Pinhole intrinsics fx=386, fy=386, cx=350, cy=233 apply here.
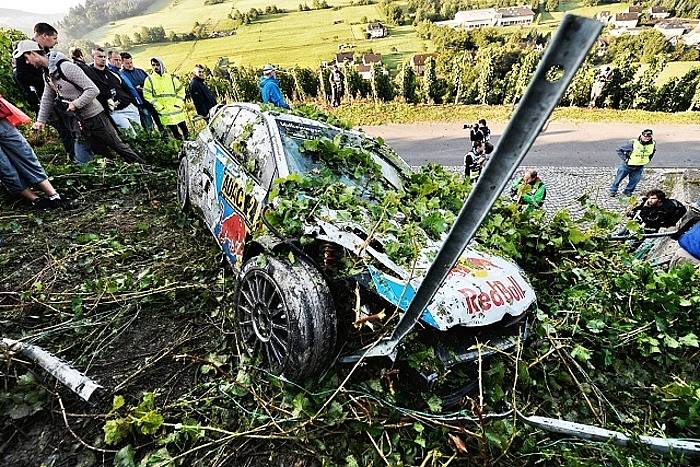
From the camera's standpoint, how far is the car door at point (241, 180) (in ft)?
10.0

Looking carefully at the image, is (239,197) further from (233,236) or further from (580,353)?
(580,353)

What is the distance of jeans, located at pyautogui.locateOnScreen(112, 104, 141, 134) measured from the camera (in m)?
6.09

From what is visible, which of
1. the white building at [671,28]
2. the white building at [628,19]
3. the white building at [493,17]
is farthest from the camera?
the white building at [493,17]

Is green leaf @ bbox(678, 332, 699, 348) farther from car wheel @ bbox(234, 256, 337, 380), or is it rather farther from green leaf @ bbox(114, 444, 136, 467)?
green leaf @ bbox(114, 444, 136, 467)

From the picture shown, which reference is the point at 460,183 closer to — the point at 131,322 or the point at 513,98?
the point at 131,322

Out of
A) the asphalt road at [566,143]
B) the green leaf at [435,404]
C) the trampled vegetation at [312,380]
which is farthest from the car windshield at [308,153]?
the asphalt road at [566,143]

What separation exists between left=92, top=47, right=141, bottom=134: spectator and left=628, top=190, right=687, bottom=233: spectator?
746cm

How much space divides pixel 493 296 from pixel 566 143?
1165 cm

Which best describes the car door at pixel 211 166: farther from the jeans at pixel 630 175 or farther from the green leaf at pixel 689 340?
the jeans at pixel 630 175

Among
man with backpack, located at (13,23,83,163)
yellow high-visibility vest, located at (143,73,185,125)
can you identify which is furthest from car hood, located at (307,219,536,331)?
yellow high-visibility vest, located at (143,73,185,125)

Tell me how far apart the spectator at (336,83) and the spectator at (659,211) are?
14.9 m

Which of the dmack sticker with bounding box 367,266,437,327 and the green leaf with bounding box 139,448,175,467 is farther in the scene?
the dmack sticker with bounding box 367,266,437,327

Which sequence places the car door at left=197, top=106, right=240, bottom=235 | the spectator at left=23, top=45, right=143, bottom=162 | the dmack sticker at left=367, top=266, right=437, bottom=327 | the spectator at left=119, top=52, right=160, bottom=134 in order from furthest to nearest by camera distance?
1. the spectator at left=119, top=52, right=160, bottom=134
2. the spectator at left=23, top=45, right=143, bottom=162
3. the car door at left=197, top=106, right=240, bottom=235
4. the dmack sticker at left=367, top=266, right=437, bottom=327

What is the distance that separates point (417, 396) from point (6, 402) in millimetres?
2540
